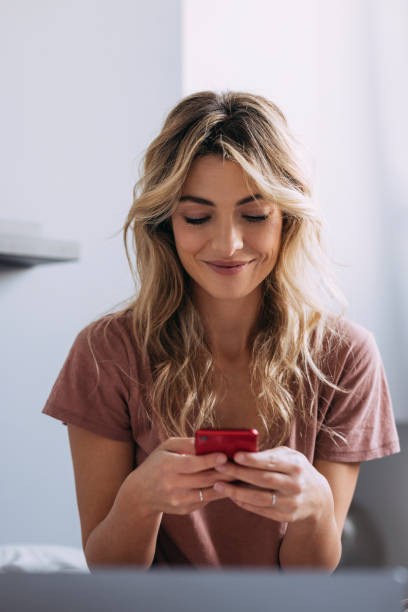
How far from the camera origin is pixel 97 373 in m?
1.26

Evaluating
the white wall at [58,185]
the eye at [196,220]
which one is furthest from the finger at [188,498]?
the white wall at [58,185]

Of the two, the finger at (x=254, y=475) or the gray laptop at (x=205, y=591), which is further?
the finger at (x=254, y=475)

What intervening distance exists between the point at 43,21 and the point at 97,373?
122 cm

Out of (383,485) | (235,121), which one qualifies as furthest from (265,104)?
(383,485)

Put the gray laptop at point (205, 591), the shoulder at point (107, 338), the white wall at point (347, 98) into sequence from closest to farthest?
the gray laptop at point (205, 591) < the shoulder at point (107, 338) < the white wall at point (347, 98)

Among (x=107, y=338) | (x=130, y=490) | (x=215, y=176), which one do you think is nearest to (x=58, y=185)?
(x=107, y=338)

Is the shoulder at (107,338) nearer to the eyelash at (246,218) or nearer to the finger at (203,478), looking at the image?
the eyelash at (246,218)

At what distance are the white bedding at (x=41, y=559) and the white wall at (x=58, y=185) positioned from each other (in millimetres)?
455

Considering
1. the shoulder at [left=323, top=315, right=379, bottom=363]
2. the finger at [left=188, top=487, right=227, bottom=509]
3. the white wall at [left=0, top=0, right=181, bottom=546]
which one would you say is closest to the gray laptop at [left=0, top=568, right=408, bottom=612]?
the finger at [left=188, top=487, right=227, bottom=509]

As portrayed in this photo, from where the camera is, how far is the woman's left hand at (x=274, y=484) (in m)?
0.93

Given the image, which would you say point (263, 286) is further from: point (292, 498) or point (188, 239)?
point (292, 498)

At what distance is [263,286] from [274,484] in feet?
1.71

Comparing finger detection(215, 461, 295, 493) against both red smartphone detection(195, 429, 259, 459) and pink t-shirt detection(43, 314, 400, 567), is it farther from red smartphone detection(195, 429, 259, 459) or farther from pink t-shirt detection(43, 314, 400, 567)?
pink t-shirt detection(43, 314, 400, 567)

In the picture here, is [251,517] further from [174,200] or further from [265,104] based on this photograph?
[265,104]
